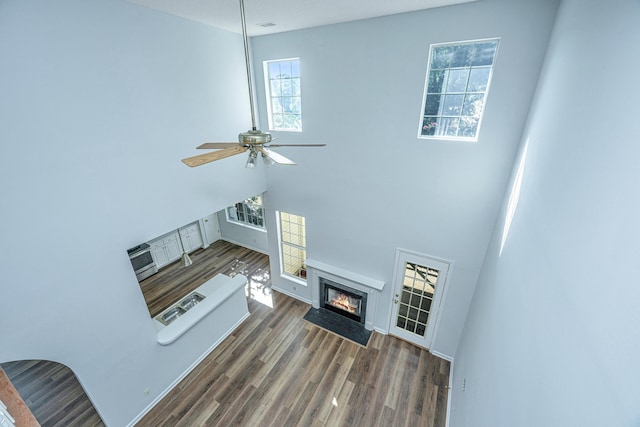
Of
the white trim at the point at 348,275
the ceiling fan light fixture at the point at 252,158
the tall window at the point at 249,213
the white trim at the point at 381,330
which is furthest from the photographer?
the tall window at the point at 249,213

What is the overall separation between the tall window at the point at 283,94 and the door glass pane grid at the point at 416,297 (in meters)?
3.31

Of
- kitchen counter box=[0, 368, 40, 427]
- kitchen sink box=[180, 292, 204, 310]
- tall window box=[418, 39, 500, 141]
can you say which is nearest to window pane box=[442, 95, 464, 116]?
tall window box=[418, 39, 500, 141]

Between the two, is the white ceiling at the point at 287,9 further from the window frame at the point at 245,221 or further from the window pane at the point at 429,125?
the window frame at the point at 245,221

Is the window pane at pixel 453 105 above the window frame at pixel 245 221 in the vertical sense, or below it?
above

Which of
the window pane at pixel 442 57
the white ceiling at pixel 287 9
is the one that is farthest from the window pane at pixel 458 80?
the white ceiling at pixel 287 9

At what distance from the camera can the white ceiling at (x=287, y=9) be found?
3020 millimetres

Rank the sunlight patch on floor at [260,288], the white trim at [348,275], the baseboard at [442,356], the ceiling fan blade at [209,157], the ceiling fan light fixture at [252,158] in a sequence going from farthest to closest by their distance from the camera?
the sunlight patch on floor at [260,288], the white trim at [348,275], the baseboard at [442,356], the ceiling fan light fixture at [252,158], the ceiling fan blade at [209,157]

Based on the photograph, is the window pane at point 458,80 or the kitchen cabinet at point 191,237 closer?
the window pane at point 458,80

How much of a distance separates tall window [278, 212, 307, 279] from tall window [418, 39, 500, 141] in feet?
10.4

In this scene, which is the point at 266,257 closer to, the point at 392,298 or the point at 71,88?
the point at 392,298

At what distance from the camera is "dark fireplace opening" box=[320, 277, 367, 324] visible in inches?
213

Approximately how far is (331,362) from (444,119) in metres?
4.45

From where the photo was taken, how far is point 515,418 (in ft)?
4.59

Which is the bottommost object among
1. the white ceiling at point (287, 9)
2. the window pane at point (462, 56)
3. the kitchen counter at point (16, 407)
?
the kitchen counter at point (16, 407)
